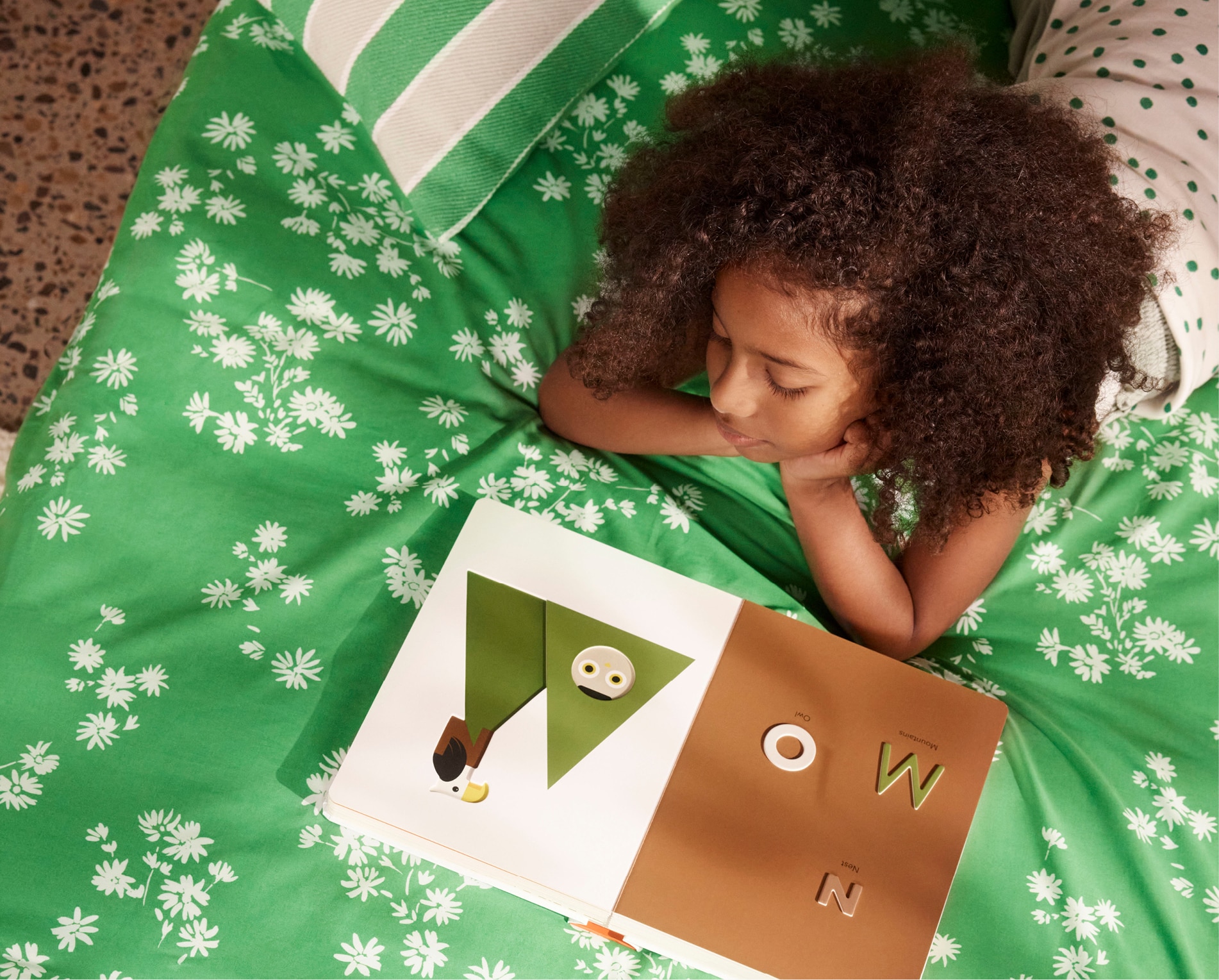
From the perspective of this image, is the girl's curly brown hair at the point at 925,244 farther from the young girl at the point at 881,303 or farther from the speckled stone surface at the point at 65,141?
the speckled stone surface at the point at 65,141

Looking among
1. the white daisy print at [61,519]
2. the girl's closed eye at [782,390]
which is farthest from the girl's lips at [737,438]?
the white daisy print at [61,519]

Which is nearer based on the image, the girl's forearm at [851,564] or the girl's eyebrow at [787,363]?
the girl's eyebrow at [787,363]

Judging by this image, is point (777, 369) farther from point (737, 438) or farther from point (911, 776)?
point (911, 776)

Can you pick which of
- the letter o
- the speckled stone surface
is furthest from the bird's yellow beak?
the speckled stone surface

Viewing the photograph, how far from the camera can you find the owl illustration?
0.83m

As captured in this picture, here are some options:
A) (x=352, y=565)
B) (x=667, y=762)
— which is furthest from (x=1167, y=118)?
(x=352, y=565)

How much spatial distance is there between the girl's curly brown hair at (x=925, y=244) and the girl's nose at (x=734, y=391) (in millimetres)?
78

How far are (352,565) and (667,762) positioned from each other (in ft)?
1.11

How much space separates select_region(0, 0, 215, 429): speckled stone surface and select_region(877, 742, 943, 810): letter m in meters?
1.20

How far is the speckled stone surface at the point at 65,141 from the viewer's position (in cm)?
133

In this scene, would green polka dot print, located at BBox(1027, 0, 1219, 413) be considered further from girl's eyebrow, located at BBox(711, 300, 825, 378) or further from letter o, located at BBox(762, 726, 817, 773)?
letter o, located at BBox(762, 726, 817, 773)

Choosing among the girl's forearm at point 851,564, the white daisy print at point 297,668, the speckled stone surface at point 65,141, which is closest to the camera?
the white daisy print at point 297,668

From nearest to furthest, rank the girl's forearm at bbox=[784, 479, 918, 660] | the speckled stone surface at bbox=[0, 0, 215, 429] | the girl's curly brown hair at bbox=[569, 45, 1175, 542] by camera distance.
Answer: the girl's curly brown hair at bbox=[569, 45, 1175, 542], the girl's forearm at bbox=[784, 479, 918, 660], the speckled stone surface at bbox=[0, 0, 215, 429]

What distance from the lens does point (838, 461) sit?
0.88 metres
